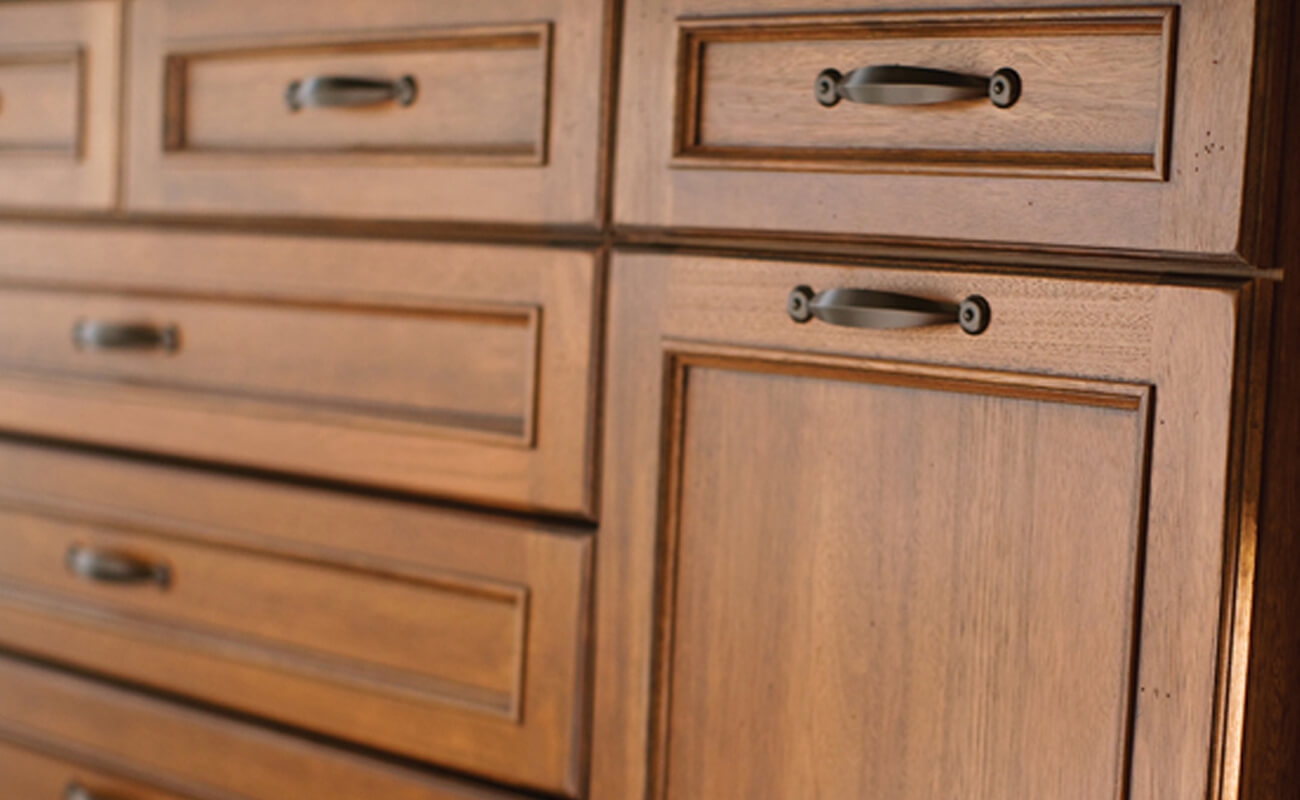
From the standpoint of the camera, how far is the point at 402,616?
1050 millimetres

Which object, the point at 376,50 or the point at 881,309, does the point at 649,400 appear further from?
the point at 376,50

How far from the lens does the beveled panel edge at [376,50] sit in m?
0.96

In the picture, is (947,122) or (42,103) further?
(42,103)

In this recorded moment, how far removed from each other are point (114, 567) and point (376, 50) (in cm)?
50

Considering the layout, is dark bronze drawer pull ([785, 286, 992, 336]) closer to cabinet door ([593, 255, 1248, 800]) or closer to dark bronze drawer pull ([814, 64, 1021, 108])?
cabinet door ([593, 255, 1248, 800])

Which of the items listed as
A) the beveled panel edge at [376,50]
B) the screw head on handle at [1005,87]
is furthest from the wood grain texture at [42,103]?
the screw head on handle at [1005,87]

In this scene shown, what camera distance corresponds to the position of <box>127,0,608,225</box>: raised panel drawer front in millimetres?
954

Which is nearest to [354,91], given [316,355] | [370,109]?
[370,109]

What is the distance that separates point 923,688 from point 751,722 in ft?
0.41

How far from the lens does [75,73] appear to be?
120 centimetres

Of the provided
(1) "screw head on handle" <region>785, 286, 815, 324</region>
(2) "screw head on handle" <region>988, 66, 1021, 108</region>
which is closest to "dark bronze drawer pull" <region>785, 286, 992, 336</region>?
(1) "screw head on handle" <region>785, 286, 815, 324</region>

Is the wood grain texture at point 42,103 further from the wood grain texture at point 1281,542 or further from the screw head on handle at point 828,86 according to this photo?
the wood grain texture at point 1281,542

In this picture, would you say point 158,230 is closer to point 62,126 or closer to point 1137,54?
point 62,126

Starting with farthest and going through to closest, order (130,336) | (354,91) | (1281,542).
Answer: (130,336), (354,91), (1281,542)
